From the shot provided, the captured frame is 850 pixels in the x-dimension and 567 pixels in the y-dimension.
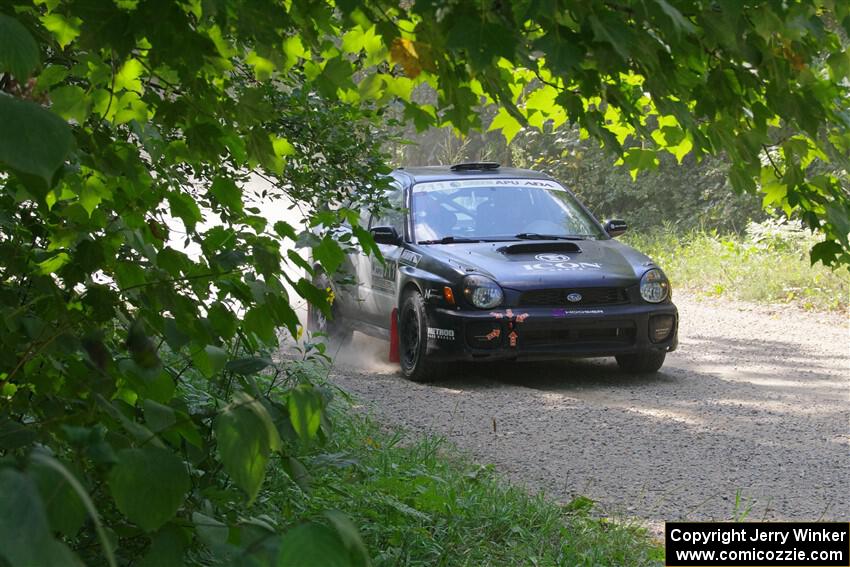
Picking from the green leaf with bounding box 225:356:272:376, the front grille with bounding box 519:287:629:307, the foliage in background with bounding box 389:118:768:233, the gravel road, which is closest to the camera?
the green leaf with bounding box 225:356:272:376

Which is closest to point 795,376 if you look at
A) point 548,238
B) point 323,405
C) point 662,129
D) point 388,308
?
point 548,238

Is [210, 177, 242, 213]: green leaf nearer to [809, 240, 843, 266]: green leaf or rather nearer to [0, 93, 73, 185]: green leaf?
[809, 240, 843, 266]: green leaf

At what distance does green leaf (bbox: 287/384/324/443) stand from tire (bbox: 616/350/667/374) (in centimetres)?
816

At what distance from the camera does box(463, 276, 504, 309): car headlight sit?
9141mm

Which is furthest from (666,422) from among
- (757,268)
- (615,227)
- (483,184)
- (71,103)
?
(757,268)

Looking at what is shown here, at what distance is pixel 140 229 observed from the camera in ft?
9.98

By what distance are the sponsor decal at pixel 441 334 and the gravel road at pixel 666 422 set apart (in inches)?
17.2

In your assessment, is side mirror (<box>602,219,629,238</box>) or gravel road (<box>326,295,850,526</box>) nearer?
gravel road (<box>326,295,850,526</box>)

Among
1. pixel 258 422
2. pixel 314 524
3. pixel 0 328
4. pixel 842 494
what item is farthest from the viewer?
pixel 842 494

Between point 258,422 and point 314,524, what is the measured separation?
20 cm

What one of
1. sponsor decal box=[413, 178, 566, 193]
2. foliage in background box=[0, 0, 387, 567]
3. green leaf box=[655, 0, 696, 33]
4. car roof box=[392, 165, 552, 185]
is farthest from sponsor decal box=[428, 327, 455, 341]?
green leaf box=[655, 0, 696, 33]

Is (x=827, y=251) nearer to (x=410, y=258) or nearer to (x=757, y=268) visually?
(x=410, y=258)

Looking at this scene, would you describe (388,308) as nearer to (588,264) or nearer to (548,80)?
(588,264)

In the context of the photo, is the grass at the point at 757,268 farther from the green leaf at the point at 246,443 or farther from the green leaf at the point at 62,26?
the green leaf at the point at 246,443
